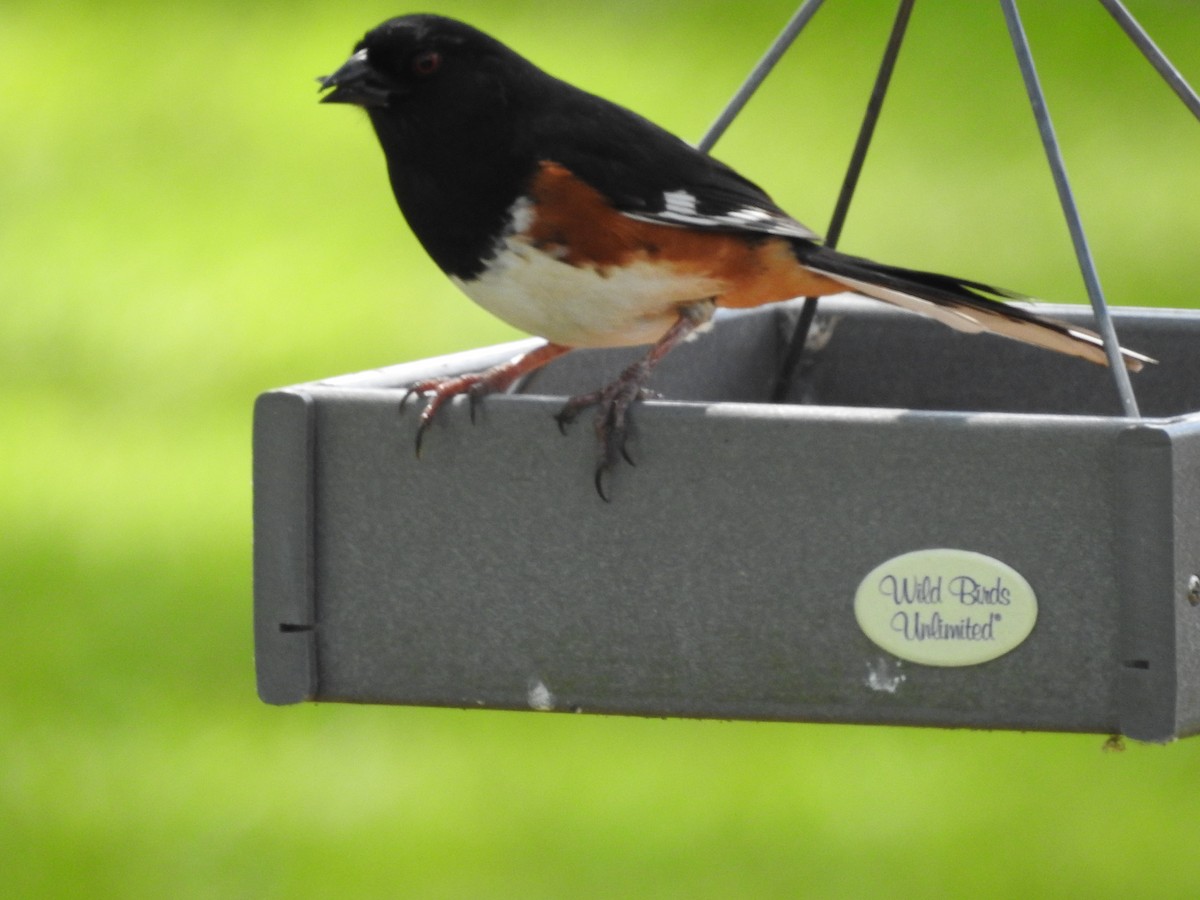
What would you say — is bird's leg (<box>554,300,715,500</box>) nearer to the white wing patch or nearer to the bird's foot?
the bird's foot

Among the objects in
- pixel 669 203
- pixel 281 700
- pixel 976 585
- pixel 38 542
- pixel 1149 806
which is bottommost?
pixel 1149 806

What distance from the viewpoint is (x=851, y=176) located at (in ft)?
10.2

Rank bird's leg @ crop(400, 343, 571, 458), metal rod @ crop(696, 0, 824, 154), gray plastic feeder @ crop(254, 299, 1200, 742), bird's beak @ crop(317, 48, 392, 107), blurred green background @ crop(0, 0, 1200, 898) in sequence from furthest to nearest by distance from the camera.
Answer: blurred green background @ crop(0, 0, 1200, 898) → metal rod @ crop(696, 0, 824, 154) → bird's beak @ crop(317, 48, 392, 107) → bird's leg @ crop(400, 343, 571, 458) → gray plastic feeder @ crop(254, 299, 1200, 742)

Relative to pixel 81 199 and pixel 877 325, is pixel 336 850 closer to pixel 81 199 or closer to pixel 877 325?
pixel 877 325

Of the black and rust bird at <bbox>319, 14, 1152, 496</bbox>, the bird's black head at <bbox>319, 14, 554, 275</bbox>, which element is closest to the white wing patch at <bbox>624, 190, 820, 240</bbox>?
the black and rust bird at <bbox>319, 14, 1152, 496</bbox>

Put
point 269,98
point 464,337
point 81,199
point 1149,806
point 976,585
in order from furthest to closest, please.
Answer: point 269,98 < point 81,199 < point 464,337 < point 1149,806 < point 976,585

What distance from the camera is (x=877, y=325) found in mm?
A: 3365

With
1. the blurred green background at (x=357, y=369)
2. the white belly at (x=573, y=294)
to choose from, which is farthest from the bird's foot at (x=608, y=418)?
the blurred green background at (x=357, y=369)

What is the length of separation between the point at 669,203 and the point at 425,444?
0.45m

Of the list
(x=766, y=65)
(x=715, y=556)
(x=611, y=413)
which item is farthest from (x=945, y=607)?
(x=766, y=65)

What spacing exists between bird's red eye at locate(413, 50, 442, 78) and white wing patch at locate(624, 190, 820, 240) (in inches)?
11.8

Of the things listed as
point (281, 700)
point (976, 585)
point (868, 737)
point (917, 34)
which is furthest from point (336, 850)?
point (917, 34)

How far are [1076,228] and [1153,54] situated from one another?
0.34 metres

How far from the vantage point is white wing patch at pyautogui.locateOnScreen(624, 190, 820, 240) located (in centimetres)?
264
